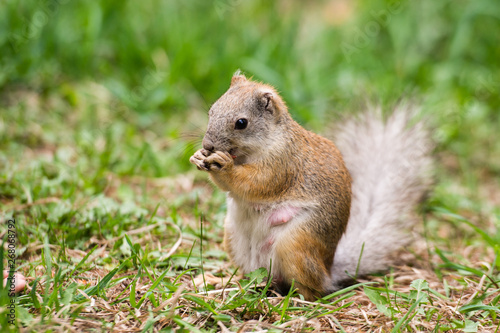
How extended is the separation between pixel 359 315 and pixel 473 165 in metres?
2.89

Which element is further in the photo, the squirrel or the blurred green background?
the blurred green background

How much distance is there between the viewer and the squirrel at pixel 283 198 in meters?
2.46

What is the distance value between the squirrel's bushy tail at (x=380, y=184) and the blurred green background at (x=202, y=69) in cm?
29

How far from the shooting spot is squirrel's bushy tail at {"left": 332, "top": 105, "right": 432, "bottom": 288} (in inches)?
113

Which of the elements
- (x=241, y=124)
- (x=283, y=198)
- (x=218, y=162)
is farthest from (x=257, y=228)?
(x=241, y=124)

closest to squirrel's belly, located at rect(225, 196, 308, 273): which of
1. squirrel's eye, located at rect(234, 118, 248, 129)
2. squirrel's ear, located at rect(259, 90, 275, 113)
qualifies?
squirrel's eye, located at rect(234, 118, 248, 129)

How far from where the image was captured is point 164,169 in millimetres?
4004

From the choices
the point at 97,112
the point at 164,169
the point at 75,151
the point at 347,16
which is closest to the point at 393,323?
the point at 164,169

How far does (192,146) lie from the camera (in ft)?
10.5

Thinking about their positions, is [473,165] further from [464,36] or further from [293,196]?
[293,196]

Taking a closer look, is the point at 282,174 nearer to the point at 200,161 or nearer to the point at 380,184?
the point at 200,161

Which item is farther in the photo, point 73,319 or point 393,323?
point 393,323

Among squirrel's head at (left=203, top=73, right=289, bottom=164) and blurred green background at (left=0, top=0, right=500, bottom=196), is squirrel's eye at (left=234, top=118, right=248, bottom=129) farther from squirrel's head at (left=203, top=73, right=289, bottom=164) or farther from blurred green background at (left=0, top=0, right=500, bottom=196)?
blurred green background at (left=0, top=0, right=500, bottom=196)

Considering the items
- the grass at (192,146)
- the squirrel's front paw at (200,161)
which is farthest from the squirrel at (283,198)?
the grass at (192,146)
